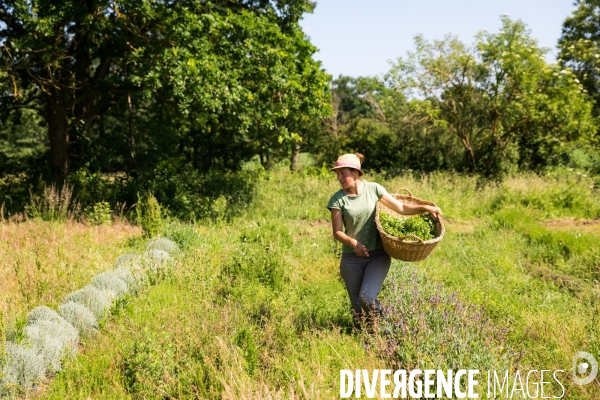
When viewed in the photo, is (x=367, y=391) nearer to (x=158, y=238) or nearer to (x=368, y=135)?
(x=158, y=238)

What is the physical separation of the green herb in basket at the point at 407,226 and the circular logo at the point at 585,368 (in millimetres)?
1635

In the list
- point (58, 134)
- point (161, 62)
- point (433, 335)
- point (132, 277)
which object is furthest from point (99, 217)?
point (433, 335)

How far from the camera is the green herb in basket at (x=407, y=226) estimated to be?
447cm

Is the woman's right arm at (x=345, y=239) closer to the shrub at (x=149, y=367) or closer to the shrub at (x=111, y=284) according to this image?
the shrub at (x=149, y=367)

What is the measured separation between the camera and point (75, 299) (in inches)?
197

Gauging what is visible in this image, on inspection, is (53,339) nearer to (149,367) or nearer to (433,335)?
(149,367)

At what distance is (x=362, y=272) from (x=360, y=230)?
0.44 metres

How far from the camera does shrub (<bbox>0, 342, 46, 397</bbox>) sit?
3566 mm

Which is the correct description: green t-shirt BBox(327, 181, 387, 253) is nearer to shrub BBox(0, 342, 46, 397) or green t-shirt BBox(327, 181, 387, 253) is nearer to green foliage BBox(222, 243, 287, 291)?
green foliage BBox(222, 243, 287, 291)

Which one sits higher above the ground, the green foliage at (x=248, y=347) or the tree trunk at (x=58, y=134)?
the tree trunk at (x=58, y=134)

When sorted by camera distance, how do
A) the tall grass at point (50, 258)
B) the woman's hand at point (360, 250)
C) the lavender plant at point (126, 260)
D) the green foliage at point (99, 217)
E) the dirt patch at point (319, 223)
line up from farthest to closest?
the dirt patch at point (319, 223)
the green foliage at point (99, 217)
the lavender plant at point (126, 260)
the tall grass at point (50, 258)
the woman's hand at point (360, 250)

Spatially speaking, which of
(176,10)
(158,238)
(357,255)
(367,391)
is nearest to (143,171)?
(176,10)

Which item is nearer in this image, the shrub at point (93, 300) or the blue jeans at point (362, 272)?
the blue jeans at point (362, 272)

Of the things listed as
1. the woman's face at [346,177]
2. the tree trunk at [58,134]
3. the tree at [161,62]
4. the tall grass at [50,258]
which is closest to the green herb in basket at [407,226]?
the woman's face at [346,177]
